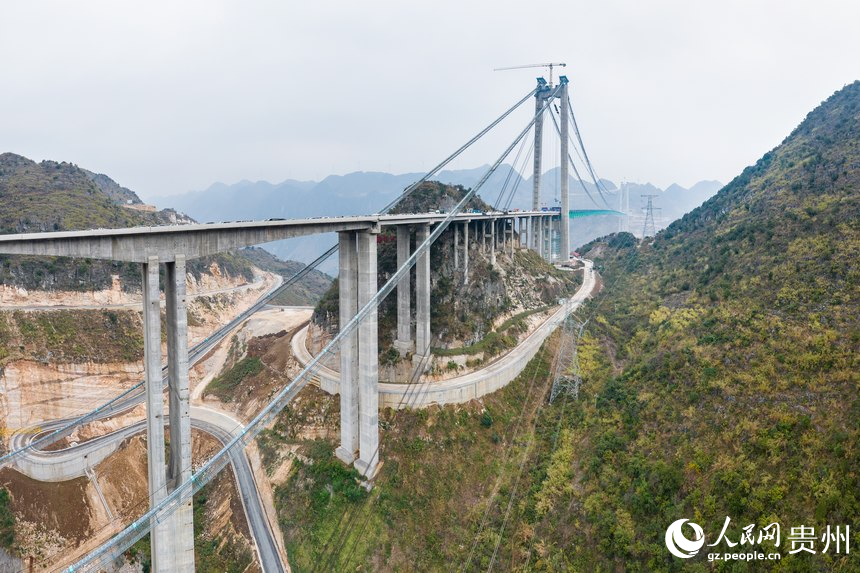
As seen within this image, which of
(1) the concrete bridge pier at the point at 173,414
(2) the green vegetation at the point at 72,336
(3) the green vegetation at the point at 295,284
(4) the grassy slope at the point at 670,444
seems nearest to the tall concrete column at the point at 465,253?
(4) the grassy slope at the point at 670,444

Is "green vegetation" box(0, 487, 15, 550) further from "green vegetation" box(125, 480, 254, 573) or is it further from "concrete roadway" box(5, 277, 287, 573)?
"green vegetation" box(125, 480, 254, 573)

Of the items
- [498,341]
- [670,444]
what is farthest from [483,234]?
[670,444]

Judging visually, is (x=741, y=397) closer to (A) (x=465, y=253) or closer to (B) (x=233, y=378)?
(A) (x=465, y=253)

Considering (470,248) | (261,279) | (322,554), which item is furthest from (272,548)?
(261,279)

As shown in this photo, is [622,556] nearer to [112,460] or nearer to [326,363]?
[326,363]

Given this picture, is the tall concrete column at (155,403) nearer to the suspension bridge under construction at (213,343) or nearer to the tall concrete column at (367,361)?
the suspension bridge under construction at (213,343)
